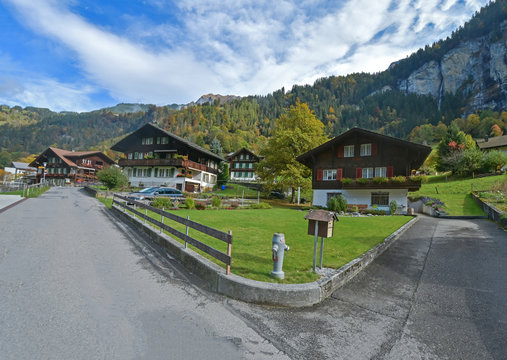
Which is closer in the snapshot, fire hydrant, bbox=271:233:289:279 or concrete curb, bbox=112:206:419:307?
concrete curb, bbox=112:206:419:307

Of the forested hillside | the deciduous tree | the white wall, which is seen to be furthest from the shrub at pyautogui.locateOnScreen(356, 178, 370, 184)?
the forested hillside

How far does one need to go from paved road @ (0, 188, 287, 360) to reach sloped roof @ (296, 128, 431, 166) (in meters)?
25.7

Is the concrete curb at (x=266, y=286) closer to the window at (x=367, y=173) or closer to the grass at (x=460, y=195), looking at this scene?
the grass at (x=460, y=195)

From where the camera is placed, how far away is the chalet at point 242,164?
228ft

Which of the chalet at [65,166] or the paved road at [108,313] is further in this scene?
the chalet at [65,166]

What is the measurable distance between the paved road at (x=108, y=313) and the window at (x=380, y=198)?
26.5 metres

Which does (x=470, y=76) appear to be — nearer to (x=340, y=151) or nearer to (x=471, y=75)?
(x=471, y=75)

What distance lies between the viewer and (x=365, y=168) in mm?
28719

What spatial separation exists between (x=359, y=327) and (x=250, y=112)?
152 m

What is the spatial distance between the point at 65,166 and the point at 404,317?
8236 centimetres

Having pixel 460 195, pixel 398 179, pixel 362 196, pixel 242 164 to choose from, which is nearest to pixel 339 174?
pixel 362 196

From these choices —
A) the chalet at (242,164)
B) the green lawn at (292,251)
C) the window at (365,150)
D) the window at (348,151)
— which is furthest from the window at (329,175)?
the chalet at (242,164)

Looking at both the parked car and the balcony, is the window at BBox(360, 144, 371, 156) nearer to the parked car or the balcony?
the parked car

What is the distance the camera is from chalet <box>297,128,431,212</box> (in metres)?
26.3
